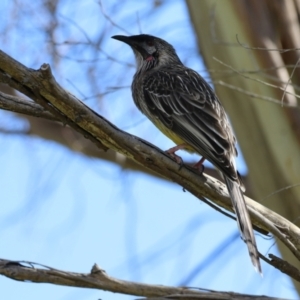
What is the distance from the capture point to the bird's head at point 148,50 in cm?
668

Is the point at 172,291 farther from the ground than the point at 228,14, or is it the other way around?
the point at 228,14

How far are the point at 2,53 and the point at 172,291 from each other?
54.7 inches

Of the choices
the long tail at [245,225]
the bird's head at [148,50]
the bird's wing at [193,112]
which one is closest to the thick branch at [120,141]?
the long tail at [245,225]

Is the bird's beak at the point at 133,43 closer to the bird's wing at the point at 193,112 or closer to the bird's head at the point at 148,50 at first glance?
the bird's head at the point at 148,50

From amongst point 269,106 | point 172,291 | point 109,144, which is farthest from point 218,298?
point 269,106

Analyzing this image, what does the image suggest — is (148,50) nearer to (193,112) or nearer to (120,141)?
(193,112)

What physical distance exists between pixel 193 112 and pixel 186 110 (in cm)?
7

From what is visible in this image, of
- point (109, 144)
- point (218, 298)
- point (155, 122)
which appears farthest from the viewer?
point (155, 122)

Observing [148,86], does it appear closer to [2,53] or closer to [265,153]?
[265,153]

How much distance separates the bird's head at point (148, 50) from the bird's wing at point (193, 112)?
442mm

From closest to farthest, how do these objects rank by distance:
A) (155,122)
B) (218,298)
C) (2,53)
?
(218,298) → (2,53) → (155,122)

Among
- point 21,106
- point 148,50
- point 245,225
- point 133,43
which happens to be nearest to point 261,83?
point 148,50

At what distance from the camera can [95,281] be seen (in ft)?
10.9

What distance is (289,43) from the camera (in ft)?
21.1
